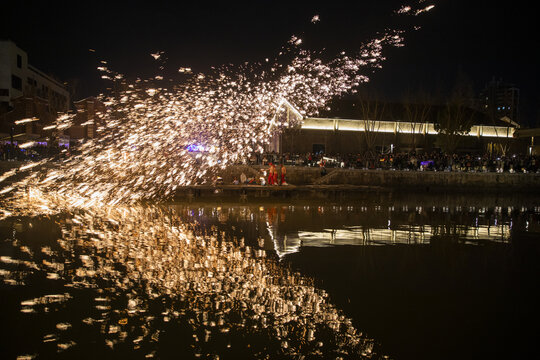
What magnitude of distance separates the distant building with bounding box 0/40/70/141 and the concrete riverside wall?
23482 millimetres

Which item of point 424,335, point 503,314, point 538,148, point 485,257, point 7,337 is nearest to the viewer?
point 7,337

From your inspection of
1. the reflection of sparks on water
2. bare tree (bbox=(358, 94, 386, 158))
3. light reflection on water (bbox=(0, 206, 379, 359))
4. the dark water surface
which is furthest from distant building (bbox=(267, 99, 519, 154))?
light reflection on water (bbox=(0, 206, 379, 359))

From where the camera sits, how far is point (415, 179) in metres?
31.9

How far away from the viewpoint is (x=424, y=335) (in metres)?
5.50

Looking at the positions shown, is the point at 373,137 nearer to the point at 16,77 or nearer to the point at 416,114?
the point at 416,114

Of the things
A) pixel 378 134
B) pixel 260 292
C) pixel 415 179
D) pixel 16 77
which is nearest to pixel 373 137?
pixel 378 134

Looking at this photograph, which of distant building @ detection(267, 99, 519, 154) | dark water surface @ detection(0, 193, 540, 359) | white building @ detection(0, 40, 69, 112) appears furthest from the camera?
white building @ detection(0, 40, 69, 112)

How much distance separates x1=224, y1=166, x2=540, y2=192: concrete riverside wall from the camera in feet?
99.7

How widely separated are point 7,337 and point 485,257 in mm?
9393

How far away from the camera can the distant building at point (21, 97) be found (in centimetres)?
3591

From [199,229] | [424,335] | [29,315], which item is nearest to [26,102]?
[199,229]

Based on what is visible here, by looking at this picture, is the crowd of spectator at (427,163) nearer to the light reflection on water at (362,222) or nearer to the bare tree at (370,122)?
the bare tree at (370,122)

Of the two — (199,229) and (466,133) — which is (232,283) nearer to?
(199,229)

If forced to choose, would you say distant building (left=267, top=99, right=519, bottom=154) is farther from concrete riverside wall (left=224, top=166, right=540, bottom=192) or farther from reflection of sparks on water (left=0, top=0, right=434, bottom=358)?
reflection of sparks on water (left=0, top=0, right=434, bottom=358)
